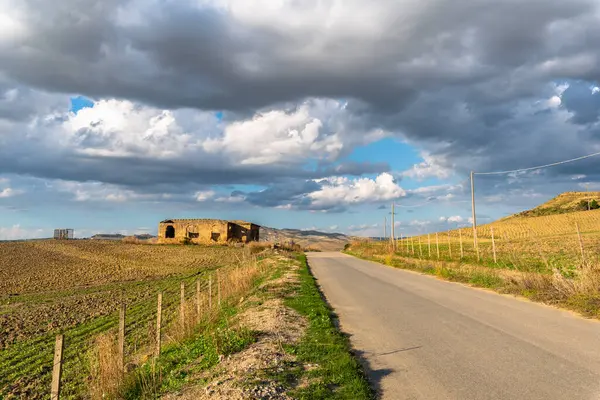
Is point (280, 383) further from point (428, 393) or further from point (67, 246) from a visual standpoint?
point (67, 246)

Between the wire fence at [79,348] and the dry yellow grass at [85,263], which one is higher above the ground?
the dry yellow grass at [85,263]

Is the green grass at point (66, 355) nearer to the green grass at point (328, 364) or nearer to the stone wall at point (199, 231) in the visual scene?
the green grass at point (328, 364)

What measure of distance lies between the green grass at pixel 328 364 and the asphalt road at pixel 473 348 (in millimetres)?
289

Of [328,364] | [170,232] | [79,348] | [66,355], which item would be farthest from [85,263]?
[328,364]

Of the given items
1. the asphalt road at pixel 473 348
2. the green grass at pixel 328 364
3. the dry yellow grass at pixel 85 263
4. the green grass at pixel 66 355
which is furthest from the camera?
the dry yellow grass at pixel 85 263

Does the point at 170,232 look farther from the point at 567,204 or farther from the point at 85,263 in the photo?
the point at 567,204

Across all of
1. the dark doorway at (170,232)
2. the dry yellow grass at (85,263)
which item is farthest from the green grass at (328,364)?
the dark doorway at (170,232)

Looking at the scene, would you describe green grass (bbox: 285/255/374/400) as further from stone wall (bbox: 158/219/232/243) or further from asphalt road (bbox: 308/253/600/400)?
stone wall (bbox: 158/219/232/243)

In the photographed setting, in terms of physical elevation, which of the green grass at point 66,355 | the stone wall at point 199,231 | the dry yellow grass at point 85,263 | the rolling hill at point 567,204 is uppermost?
the rolling hill at point 567,204

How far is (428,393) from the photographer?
619 centimetres

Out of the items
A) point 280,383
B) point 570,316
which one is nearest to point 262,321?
point 280,383

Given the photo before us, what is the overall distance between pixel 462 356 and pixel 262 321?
495 centimetres

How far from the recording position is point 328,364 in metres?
7.46

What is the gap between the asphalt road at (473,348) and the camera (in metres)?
6.32
